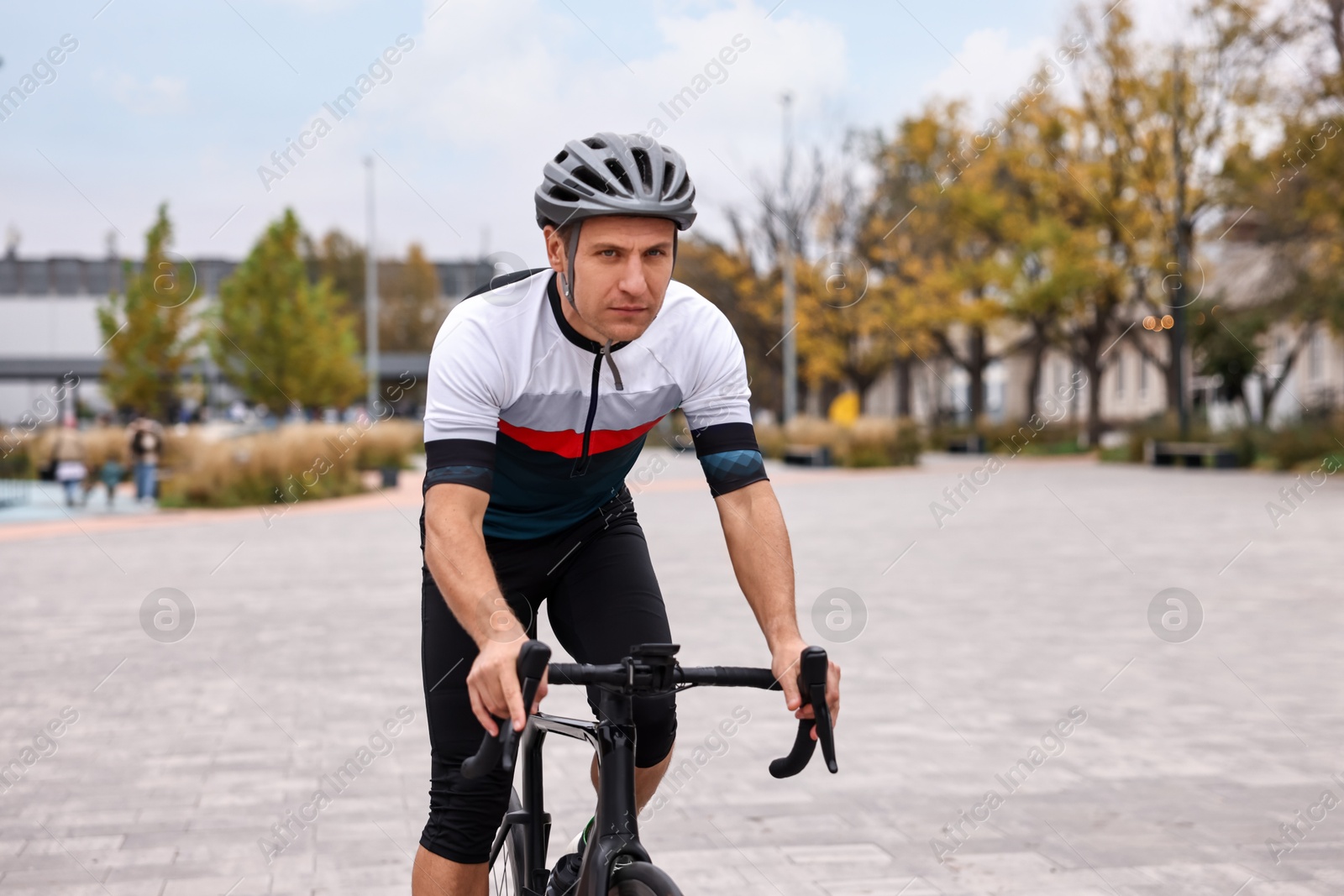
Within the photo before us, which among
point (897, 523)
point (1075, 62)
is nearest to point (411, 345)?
point (1075, 62)

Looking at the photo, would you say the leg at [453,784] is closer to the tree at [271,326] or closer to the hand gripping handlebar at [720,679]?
the hand gripping handlebar at [720,679]

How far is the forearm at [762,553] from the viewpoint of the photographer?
260 centimetres

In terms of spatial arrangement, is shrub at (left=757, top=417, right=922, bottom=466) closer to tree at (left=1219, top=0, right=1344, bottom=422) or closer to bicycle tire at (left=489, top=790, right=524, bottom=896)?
tree at (left=1219, top=0, right=1344, bottom=422)

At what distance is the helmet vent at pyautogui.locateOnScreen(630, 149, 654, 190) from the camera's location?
2.39m

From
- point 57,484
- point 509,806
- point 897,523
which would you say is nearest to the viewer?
point 509,806

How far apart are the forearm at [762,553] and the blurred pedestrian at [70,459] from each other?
21996mm

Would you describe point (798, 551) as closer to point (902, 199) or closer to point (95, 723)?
point (95, 723)

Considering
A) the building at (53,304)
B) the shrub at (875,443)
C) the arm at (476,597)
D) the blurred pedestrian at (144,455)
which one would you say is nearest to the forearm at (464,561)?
the arm at (476,597)

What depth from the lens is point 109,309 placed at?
45.3m

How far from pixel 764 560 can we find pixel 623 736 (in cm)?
45

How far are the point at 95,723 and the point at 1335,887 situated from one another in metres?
5.04

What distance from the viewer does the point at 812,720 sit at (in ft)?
7.64

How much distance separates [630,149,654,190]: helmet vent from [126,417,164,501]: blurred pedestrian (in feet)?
73.8

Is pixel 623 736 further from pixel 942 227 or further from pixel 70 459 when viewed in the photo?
pixel 942 227
